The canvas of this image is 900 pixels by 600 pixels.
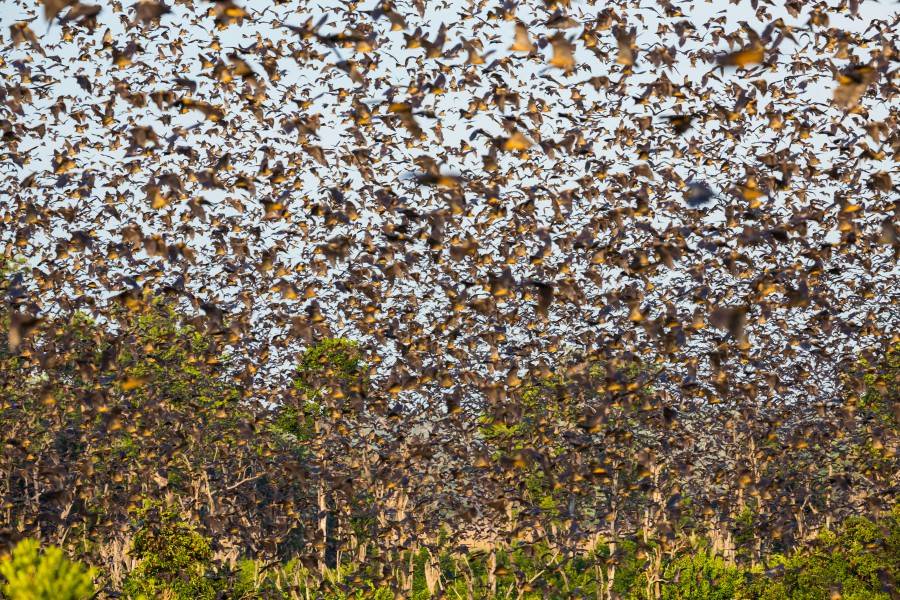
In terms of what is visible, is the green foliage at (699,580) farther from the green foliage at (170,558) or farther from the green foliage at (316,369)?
the green foliage at (170,558)

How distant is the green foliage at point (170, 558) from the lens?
21266 mm

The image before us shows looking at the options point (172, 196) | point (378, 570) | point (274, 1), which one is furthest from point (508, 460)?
point (378, 570)

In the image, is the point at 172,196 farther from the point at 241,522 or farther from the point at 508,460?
the point at 241,522

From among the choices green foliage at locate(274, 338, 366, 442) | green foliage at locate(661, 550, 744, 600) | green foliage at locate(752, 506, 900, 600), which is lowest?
green foliage at locate(661, 550, 744, 600)

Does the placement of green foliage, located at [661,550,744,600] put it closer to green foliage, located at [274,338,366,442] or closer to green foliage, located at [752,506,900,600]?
green foliage, located at [752,506,900,600]

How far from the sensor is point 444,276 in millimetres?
22891

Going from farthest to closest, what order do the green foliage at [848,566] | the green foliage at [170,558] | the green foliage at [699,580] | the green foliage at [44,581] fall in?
the green foliage at [699,580], the green foliage at [170,558], the green foliage at [848,566], the green foliage at [44,581]

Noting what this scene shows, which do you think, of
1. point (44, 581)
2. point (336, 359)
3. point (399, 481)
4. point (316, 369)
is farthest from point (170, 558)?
point (44, 581)

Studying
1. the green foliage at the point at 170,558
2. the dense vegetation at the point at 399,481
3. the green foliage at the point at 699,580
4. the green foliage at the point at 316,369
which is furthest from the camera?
the green foliage at the point at 316,369

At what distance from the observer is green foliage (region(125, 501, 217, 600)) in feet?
69.8

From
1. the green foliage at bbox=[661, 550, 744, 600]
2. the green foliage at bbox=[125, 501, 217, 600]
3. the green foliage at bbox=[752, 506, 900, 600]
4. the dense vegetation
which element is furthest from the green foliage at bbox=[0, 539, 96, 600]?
the green foliage at bbox=[661, 550, 744, 600]

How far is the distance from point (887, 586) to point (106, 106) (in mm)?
19263

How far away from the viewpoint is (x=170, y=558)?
21375 millimetres

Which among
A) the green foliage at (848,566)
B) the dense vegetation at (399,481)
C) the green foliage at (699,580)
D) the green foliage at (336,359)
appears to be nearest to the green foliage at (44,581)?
the dense vegetation at (399,481)
